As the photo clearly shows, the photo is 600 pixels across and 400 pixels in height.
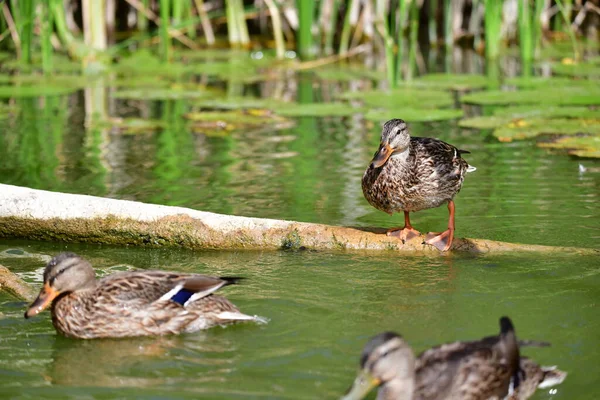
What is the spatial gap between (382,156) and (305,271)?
3.18 feet

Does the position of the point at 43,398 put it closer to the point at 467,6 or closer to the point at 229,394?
the point at 229,394

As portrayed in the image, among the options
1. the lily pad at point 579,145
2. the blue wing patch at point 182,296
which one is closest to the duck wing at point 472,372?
the blue wing patch at point 182,296

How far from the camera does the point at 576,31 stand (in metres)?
18.3

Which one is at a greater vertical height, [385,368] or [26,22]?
[26,22]

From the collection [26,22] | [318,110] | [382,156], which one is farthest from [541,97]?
[26,22]

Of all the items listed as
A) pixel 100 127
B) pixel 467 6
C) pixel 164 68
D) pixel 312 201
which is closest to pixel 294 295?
pixel 312 201

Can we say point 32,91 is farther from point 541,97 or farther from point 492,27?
point 492,27

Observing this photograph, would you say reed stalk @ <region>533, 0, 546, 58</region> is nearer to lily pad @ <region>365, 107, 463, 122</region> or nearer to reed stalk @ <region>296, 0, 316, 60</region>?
lily pad @ <region>365, 107, 463, 122</region>

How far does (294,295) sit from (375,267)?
30.0 inches

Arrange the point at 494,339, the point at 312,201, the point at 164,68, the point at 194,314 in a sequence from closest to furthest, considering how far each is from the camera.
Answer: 1. the point at 494,339
2. the point at 194,314
3. the point at 312,201
4. the point at 164,68

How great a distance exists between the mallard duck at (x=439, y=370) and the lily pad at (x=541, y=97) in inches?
297

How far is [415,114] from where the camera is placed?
10.8 m

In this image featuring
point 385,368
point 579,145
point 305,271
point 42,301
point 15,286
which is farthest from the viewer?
point 579,145

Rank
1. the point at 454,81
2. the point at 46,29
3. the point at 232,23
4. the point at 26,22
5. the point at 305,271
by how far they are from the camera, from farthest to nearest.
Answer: the point at 232,23 → the point at 454,81 → the point at 46,29 → the point at 26,22 → the point at 305,271
